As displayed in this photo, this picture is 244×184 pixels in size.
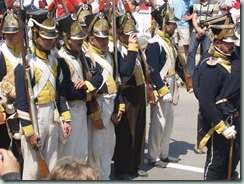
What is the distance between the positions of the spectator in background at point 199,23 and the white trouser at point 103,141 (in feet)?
18.9

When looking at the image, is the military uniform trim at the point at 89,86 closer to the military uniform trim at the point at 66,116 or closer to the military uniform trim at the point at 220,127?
the military uniform trim at the point at 66,116

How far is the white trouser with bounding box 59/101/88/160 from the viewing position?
6.61m

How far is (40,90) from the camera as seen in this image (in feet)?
19.9

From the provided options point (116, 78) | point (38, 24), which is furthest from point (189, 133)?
point (38, 24)

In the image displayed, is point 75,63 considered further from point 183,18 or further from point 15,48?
point 183,18

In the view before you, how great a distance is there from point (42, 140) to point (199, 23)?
7123mm

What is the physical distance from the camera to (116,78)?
23.4ft

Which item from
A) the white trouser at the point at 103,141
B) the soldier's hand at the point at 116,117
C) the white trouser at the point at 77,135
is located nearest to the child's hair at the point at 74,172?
the white trouser at the point at 77,135

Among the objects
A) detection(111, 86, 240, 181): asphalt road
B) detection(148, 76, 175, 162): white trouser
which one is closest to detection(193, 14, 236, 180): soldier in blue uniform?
detection(111, 86, 240, 181): asphalt road

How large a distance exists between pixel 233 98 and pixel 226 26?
0.69 metres

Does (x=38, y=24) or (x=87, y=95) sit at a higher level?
(x=38, y=24)

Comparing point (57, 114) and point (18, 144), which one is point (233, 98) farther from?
point (18, 144)

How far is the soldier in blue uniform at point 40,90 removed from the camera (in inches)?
237

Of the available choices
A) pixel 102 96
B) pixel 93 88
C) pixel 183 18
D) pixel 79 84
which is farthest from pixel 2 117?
pixel 183 18
